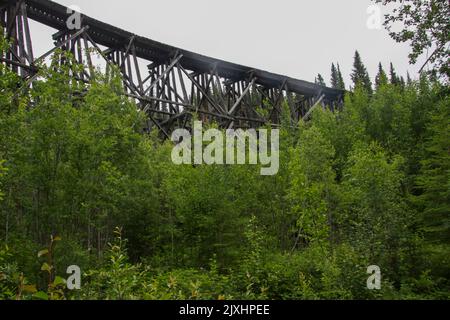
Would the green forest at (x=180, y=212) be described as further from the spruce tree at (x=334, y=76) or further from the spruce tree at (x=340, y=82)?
the spruce tree at (x=334, y=76)

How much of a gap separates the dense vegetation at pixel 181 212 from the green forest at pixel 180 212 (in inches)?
1.6

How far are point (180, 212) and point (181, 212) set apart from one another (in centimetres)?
4

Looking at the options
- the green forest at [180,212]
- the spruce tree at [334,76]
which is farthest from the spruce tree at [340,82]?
the green forest at [180,212]

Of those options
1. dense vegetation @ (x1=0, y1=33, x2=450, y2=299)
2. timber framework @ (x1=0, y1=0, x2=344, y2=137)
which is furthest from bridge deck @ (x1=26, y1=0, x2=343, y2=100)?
dense vegetation @ (x1=0, y1=33, x2=450, y2=299)

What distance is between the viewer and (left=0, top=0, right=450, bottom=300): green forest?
940 cm

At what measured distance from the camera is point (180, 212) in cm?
1380

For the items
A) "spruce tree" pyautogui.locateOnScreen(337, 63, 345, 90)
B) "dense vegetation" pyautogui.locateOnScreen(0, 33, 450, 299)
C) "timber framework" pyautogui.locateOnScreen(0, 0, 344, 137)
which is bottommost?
"dense vegetation" pyautogui.locateOnScreen(0, 33, 450, 299)

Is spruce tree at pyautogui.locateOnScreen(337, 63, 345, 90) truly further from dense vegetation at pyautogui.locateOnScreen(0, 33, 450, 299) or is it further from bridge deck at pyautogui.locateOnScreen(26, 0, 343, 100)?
dense vegetation at pyautogui.locateOnScreen(0, 33, 450, 299)

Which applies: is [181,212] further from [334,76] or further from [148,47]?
[334,76]

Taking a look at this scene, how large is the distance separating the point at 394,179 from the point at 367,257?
3.01 m

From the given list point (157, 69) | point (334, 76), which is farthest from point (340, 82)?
point (157, 69)

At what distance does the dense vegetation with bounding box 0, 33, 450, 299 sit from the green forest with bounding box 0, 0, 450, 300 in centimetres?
4

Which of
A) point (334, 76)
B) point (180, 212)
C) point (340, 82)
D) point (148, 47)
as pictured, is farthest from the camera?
point (334, 76)
